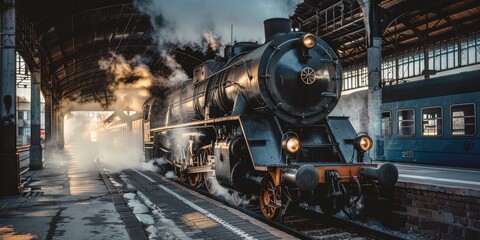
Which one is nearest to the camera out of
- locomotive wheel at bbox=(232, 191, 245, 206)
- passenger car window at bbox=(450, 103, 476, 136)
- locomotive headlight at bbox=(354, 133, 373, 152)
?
locomotive headlight at bbox=(354, 133, 373, 152)

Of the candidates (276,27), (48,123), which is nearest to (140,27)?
(48,123)

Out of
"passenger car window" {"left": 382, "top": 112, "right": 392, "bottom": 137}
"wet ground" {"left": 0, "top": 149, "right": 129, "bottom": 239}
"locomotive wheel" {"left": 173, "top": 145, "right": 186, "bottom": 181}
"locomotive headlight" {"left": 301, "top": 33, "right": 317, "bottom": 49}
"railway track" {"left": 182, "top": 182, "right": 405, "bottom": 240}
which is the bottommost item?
"railway track" {"left": 182, "top": 182, "right": 405, "bottom": 240}

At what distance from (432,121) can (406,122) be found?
123 centimetres

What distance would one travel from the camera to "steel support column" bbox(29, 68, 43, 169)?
48.0 feet

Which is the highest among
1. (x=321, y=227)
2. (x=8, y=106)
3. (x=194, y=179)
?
(x=8, y=106)

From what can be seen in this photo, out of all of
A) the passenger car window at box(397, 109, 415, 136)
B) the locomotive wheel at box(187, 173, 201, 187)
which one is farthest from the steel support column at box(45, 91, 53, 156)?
the passenger car window at box(397, 109, 415, 136)

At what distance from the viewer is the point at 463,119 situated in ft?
37.9

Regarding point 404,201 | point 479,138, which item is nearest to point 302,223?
point 404,201

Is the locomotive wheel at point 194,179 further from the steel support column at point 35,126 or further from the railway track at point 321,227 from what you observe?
the steel support column at point 35,126

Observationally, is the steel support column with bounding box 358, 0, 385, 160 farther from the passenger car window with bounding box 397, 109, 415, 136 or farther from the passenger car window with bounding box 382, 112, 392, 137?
the passenger car window with bounding box 382, 112, 392, 137

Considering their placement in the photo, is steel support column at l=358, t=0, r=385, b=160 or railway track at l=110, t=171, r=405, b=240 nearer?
railway track at l=110, t=171, r=405, b=240

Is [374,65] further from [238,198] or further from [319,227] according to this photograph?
[319,227]

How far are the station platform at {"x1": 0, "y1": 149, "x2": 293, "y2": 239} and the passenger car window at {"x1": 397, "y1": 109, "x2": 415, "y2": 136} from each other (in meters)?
8.58

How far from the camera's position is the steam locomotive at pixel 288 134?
5.77 meters
